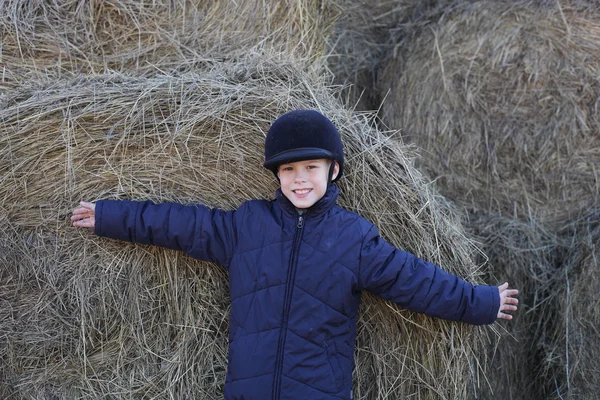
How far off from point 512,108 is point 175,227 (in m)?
1.44

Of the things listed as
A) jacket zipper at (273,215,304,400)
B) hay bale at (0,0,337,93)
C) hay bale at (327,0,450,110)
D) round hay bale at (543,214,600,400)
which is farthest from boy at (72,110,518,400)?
hay bale at (327,0,450,110)

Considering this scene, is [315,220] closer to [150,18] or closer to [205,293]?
[205,293]

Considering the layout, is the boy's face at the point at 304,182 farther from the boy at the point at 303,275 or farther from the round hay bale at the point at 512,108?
the round hay bale at the point at 512,108

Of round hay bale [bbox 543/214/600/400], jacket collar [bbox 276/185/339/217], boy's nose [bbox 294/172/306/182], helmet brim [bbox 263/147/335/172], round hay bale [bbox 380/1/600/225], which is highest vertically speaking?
round hay bale [bbox 380/1/600/225]

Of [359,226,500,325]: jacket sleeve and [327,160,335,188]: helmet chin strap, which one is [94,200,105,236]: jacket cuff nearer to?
[327,160,335,188]: helmet chin strap

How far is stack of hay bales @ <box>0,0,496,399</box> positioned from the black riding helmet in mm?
191

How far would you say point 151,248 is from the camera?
2186mm

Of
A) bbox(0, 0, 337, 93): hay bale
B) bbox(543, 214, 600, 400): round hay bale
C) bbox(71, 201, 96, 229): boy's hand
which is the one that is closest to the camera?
bbox(71, 201, 96, 229): boy's hand

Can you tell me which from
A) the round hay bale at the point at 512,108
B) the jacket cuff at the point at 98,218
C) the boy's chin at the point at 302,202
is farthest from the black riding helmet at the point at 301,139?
the round hay bale at the point at 512,108

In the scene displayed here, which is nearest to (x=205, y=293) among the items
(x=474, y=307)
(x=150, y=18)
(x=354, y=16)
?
(x=474, y=307)

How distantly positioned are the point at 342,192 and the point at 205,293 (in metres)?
→ 0.53

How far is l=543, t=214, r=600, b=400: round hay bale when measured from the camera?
2.34m

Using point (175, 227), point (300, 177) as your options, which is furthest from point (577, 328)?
point (175, 227)

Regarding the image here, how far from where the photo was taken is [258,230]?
2012 millimetres
